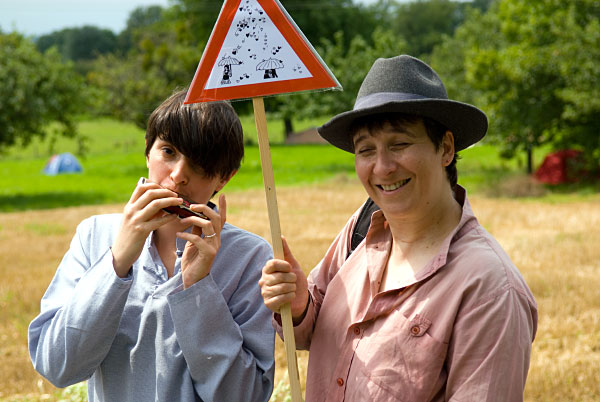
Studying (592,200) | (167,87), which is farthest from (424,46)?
(592,200)

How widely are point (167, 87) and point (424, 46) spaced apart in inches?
2555

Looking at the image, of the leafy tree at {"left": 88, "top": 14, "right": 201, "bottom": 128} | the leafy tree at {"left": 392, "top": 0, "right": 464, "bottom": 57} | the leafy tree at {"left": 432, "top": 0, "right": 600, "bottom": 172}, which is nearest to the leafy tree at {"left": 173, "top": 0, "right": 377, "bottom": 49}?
the leafy tree at {"left": 88, "top": 14, "right": 201, "bottom": 128}

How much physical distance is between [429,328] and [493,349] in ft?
0.79

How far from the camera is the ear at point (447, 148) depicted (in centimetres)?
271

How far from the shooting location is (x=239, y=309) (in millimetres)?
2809

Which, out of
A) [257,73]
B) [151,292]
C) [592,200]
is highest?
[257,73]

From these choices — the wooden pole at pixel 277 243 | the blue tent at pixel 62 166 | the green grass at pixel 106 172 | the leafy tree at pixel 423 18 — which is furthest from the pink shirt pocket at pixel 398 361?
the leafy tree at pixel 423 18

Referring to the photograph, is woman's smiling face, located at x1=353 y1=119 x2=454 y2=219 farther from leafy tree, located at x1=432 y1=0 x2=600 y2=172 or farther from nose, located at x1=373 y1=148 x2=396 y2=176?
leafy tree, located at x1=432 y1=0 x2=600 y2=172

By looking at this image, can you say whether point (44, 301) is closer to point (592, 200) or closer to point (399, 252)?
point (399, 252)

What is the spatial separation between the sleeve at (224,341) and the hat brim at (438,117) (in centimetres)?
69

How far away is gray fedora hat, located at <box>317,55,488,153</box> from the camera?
2514 mm

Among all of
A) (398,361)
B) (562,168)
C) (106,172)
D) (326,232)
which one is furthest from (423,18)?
(398,361)

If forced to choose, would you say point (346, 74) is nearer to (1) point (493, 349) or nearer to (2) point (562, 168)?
(2) point (562, 168)

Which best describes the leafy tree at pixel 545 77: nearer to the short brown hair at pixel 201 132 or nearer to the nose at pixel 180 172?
the short brown hair at pixel 201 132
